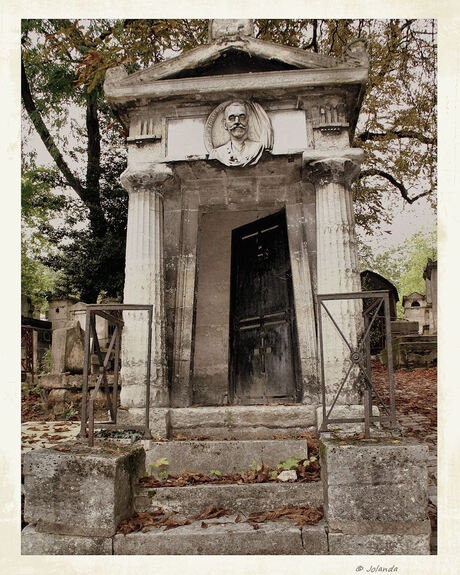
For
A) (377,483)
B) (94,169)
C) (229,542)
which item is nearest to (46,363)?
(94,169)

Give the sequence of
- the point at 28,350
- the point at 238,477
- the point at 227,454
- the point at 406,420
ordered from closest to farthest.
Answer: the point at 238,477
the point at 227,454
the point at 406,420
the point at 28,350

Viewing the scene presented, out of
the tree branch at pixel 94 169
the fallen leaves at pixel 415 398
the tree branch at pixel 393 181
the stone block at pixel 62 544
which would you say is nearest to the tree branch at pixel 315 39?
the tree branch at pixel 393 181

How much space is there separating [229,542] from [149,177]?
13.5 ft

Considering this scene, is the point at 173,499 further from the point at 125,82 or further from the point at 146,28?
the point at 146,28

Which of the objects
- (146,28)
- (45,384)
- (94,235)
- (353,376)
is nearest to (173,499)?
(353,376)

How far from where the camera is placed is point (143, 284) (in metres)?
5.71

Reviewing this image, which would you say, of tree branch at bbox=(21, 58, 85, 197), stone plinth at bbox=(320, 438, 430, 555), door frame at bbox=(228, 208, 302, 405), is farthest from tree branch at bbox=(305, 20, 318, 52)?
stone plinth at bbox=(320, 438, 430, 555)

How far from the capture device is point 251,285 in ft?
24.0

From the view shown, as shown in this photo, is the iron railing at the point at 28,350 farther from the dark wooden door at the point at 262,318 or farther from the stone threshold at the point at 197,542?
the stone threshold at the point at 197,542

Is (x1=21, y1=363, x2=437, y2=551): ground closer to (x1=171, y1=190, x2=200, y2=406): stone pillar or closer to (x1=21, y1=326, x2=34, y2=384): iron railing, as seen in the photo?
(x1=21, y1=326, x2=34, y2=384): iron railing

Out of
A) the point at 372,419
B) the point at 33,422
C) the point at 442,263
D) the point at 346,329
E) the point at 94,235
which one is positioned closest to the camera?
the point at 442,263

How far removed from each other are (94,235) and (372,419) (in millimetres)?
11029

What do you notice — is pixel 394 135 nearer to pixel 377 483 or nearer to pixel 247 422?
pixel 247 422
